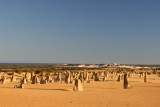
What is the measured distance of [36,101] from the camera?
17.0 m

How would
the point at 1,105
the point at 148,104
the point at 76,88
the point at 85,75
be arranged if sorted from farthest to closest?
the point at 85,75, the point at 76,88, the point at 148,104, the point at 1,105

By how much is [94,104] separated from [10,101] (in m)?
4.89

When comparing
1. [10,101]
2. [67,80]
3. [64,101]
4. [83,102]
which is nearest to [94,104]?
[83,102]

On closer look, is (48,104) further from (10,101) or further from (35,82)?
(35,82)

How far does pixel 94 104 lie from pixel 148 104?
10.1 ft

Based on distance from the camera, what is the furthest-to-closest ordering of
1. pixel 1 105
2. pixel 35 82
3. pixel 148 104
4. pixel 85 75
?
1. pixel 85 75
2. pixel 35 82
3. pixel 148 104
4. pixel 1 105

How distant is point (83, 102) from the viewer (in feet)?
55.2

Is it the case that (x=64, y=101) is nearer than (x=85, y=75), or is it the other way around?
(x=64, y=101)

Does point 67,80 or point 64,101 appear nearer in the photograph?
point 64,101

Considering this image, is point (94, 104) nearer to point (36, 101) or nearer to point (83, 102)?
→ point (83, 102)

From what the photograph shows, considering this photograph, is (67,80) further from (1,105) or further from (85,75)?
(1,105)

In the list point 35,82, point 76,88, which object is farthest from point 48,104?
point 35,82

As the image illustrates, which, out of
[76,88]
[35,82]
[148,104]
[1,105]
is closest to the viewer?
[1,105]

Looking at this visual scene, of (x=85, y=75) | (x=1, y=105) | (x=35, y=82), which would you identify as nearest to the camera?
(x=1, y=105)
